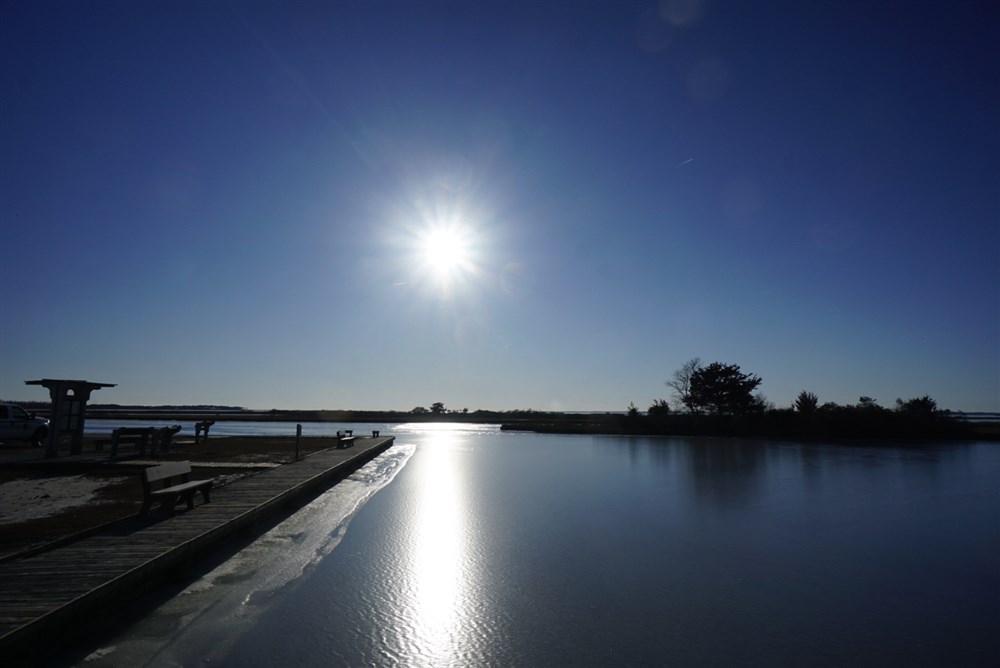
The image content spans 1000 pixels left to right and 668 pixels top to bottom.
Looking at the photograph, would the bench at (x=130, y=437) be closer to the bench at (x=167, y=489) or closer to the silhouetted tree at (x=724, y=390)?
the bench at (x=167, y=489)

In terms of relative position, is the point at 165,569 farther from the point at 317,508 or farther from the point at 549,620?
the point at 317,508

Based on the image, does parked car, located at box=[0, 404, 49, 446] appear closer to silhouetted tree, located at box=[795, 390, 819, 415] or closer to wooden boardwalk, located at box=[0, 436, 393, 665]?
wooden boardwalk, located at box=[0, 436, 393, 665]

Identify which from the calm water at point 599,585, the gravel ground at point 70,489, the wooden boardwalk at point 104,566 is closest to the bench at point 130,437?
the gravel ground at point 70,489

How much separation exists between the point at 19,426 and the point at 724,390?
50.8m

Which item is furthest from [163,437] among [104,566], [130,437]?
[104,566]

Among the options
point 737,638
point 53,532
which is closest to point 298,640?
point 737,638

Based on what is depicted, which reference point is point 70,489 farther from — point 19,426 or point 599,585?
point 19,426

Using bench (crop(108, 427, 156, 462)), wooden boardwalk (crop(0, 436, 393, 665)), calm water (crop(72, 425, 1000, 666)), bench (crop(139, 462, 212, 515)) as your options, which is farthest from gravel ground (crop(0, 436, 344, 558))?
calm water (crop(72, 425, 1000, 666))

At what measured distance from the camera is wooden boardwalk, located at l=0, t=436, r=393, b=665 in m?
4.40

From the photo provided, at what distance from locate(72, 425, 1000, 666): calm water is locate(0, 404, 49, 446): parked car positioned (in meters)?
14.1

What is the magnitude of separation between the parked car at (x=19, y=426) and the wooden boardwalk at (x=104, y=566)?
14411 millimetres

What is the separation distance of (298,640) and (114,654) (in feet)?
4.42

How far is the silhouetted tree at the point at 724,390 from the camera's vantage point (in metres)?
54.2

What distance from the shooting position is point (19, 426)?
19875 mm
